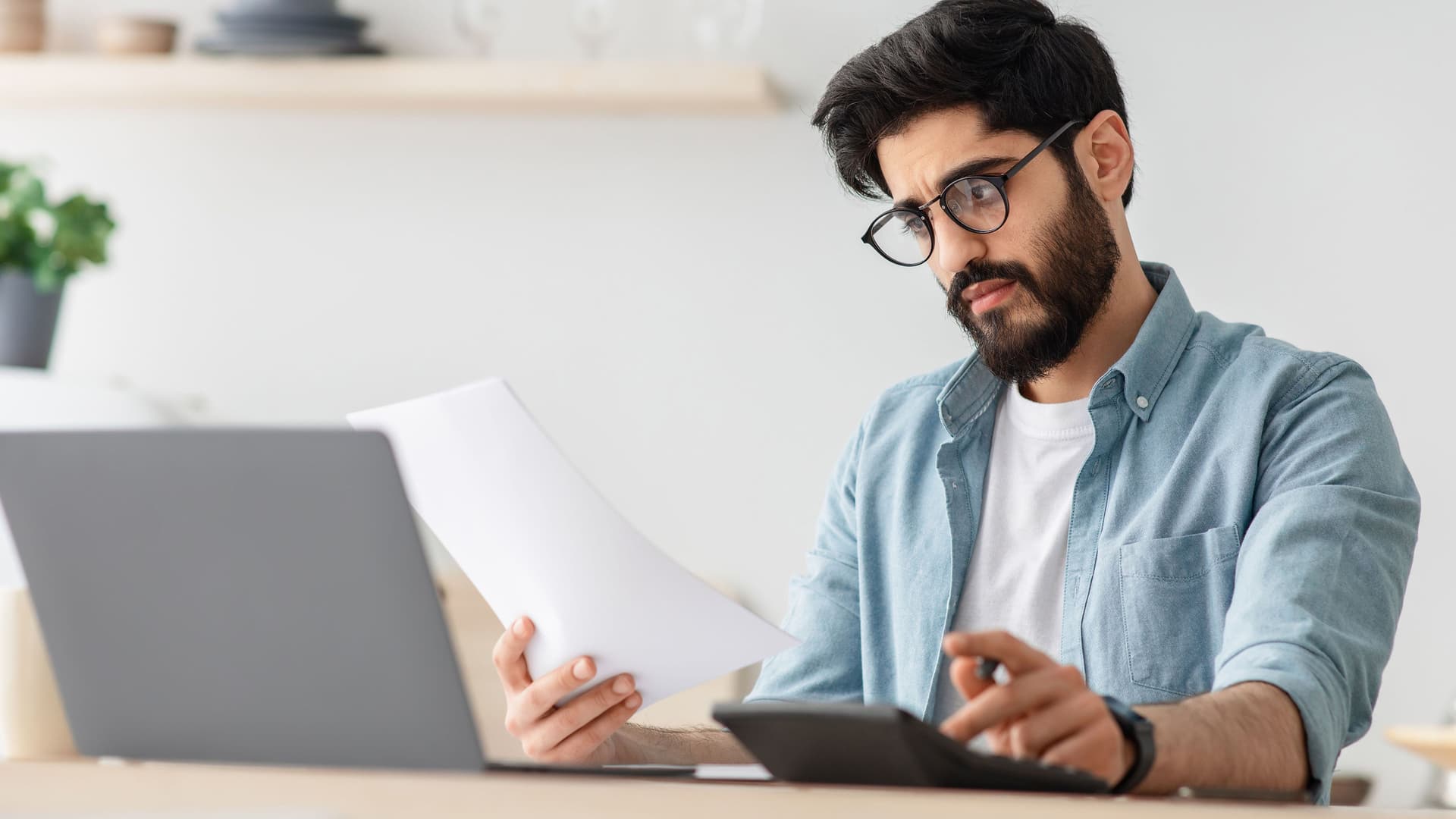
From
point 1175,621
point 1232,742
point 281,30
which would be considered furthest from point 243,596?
point 281,30

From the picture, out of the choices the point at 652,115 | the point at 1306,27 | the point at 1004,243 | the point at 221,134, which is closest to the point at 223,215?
the point at 221,134

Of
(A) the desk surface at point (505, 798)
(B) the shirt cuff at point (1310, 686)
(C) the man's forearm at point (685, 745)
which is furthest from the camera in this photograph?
(C) the man's forearm at point (685, 745)

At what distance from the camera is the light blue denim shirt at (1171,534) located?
1044 mm

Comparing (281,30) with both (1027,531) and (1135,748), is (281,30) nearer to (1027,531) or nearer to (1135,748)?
(1027,531)

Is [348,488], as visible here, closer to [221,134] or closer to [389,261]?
[389,261]

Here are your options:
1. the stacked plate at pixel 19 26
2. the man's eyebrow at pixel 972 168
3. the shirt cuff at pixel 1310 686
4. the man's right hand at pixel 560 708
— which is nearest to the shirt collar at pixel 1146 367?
the man's eyebrow at pixel 972 168

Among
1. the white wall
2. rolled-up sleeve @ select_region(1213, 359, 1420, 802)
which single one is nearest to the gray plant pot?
the white wall

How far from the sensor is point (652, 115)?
2.73 metres

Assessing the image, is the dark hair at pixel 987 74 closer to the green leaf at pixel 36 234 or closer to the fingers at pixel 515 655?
the fingers at pixel 515 655

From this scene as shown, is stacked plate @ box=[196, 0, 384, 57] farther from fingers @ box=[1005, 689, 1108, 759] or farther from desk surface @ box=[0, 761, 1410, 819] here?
fingers @ box=[1005, 689, 1108, 759]

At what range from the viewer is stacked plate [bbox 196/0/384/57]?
8.41 ft

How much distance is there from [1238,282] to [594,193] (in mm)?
1247

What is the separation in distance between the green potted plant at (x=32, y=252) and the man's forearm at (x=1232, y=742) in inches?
90.6

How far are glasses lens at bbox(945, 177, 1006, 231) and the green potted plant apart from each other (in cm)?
180
